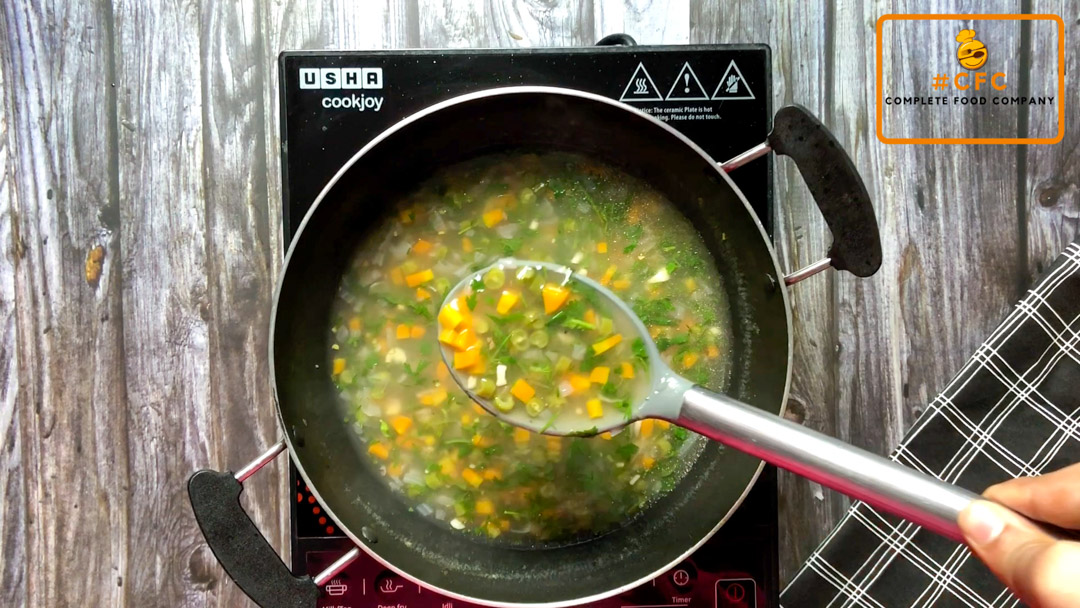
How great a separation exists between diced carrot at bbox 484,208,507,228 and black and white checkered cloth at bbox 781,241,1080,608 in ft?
2.51

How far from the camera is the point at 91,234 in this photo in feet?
4.27

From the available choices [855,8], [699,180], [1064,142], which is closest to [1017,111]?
[1064,142]

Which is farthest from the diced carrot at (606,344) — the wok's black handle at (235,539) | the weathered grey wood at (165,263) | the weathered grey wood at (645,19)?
the weathered grey wood at (165,263)

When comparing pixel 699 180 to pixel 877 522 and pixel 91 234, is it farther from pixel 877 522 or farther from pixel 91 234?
pixel 91 234

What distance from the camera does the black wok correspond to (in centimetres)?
99

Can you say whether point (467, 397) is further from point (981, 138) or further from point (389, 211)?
point (981, 138)

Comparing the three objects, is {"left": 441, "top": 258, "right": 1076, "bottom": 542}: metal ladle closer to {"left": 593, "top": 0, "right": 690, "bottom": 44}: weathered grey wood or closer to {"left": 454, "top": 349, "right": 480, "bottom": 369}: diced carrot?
{"left": 454, "top": 349, "right": 480, "bottom": 369}: diced carrot

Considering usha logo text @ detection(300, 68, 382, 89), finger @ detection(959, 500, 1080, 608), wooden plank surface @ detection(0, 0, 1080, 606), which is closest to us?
finger @ detection(959, 500, 1080, 608)

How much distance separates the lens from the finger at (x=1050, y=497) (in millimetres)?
661

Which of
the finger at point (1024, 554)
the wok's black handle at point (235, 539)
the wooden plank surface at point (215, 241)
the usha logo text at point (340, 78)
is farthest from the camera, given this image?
the wooden plank surface at point (215, 241)

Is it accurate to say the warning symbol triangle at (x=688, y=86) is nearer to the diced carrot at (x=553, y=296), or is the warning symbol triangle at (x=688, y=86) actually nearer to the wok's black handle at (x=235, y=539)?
the diced carrot at (x=553, y=296)

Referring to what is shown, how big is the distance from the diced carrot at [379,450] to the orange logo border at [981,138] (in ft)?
3.41

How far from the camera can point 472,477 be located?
116 centimetres

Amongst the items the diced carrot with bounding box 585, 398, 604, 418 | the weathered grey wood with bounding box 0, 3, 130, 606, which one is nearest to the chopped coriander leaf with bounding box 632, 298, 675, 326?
the diced carrot with bounding box 585, 398, 604, 418
